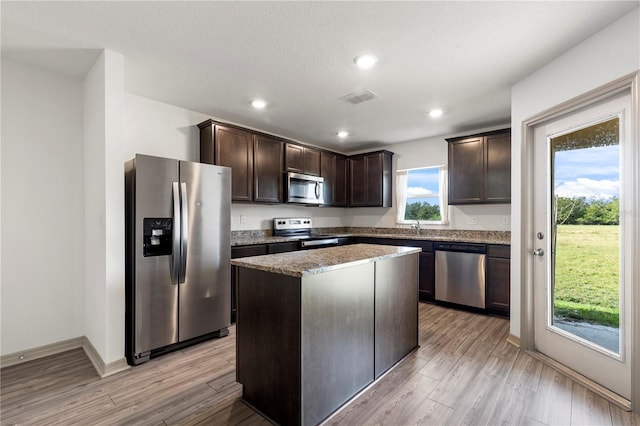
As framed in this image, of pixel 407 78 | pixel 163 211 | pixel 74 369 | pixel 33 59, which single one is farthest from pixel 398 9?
pixel 74 369

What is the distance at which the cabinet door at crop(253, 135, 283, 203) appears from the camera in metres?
4.13

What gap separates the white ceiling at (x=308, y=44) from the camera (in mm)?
1928

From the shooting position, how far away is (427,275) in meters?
4.42

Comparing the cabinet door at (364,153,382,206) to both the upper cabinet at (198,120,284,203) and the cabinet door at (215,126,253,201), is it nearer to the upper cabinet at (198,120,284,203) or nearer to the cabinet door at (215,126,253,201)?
the upper cabinet at (198,120,284,203)

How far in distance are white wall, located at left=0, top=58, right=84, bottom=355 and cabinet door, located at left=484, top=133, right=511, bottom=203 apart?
4.93 meters

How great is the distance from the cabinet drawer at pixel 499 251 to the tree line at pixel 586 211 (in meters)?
→ 1.24

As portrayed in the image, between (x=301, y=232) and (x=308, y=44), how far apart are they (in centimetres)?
335

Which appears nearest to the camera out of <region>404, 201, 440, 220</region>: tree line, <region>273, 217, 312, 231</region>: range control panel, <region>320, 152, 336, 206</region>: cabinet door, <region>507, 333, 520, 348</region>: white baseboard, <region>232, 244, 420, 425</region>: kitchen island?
<region>232, 244, 420, 425</region>: kitchen island

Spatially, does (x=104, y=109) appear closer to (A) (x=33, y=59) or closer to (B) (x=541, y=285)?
(A) (x=33, y=59)

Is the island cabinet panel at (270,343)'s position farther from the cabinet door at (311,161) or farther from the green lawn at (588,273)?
the cabinet door at (311,161)

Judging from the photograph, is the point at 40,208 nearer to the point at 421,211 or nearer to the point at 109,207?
the point at 109,207

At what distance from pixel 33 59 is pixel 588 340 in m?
5.18

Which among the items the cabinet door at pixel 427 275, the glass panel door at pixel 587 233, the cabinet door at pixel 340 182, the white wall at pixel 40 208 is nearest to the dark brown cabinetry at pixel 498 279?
the cabinet door at pixel 427 275

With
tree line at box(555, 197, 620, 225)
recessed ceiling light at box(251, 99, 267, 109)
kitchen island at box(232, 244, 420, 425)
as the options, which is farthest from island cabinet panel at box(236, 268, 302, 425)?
tree line at box(555, 197, 620, 225)
